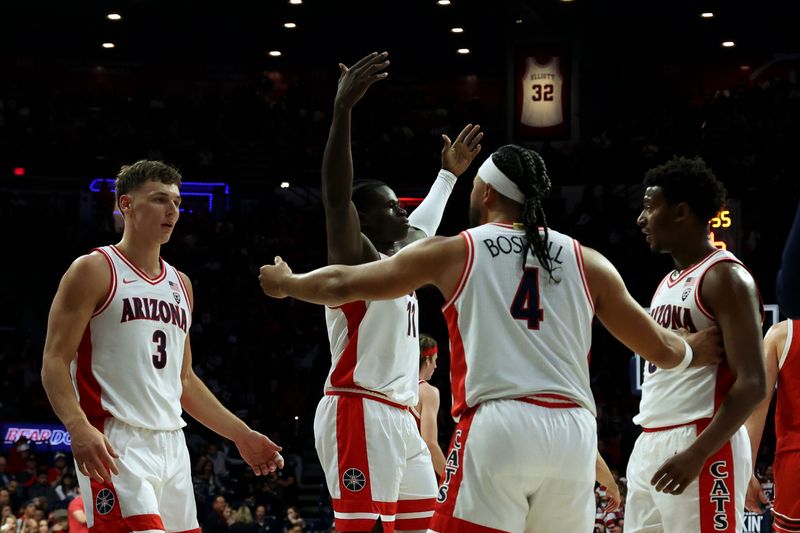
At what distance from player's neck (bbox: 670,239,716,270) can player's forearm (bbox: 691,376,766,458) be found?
0.67 meters

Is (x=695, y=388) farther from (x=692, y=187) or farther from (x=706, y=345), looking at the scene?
(x=692, y=187)

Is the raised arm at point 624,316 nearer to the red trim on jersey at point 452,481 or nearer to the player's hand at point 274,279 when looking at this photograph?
the red trim on jersey at point 452,481

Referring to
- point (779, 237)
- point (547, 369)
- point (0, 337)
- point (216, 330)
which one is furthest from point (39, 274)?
point (547, 369)

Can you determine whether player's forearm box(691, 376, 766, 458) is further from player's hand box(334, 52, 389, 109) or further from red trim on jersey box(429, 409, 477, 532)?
player's hand box(334, 52, 389, 109)

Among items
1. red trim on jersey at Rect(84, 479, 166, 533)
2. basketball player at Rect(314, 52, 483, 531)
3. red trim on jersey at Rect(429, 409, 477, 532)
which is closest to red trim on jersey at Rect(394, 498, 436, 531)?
basketball player at Rect(314, 52, 483, 531)

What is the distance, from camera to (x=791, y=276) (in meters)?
2.21

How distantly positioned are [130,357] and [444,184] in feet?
8.72

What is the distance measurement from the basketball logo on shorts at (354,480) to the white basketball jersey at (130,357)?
0.86 metres

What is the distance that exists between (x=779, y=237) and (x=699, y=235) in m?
14.7

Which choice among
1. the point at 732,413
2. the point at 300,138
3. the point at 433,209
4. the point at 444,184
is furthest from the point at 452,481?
the point at 300,138

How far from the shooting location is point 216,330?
69.9 ft

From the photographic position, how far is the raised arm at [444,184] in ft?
22.5

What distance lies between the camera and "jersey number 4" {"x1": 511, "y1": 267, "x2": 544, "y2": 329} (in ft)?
12.9

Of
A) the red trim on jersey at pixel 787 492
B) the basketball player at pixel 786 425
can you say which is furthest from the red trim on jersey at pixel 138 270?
the red trim on jersey at pixel 787 492
